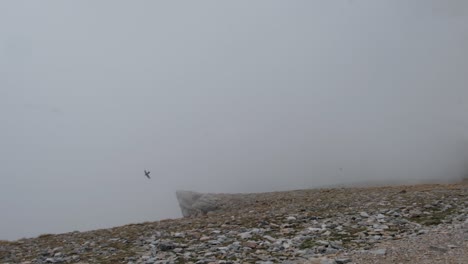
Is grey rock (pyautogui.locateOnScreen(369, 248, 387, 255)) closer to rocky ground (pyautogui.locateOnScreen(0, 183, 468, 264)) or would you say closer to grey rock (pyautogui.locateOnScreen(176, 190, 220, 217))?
rocky ground (pyautogui.locateOnScreen(0, 183, 468, 264))

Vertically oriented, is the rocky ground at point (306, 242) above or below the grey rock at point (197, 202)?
above

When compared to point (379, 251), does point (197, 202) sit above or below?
below

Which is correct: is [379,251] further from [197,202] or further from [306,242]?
[197,202]

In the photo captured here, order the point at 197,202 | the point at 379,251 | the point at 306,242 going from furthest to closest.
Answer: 1. the point at 197,202
2. the point at 306,242
3. the point at 379,251

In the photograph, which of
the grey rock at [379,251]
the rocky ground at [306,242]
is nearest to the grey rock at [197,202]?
the rocky ground at [306,242]

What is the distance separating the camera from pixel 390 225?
1427 centimetres

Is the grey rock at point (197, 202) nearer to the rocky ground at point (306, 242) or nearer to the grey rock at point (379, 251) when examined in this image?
the rocky ground at point (306, 242)

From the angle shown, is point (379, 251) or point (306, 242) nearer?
point (379, 251)

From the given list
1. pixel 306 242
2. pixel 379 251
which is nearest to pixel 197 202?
pixel 306 242

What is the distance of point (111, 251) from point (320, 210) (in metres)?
11.5

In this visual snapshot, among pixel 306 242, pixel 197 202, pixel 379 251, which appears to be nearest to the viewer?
pixel 379 251

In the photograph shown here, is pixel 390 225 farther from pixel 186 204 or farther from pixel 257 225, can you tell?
pixel 186 204

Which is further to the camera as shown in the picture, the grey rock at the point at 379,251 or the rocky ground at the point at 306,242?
the rocky ground at the point at 306,242

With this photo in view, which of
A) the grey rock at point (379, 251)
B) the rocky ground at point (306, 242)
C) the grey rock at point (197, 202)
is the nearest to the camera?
the grey rock at point (379, 251)
